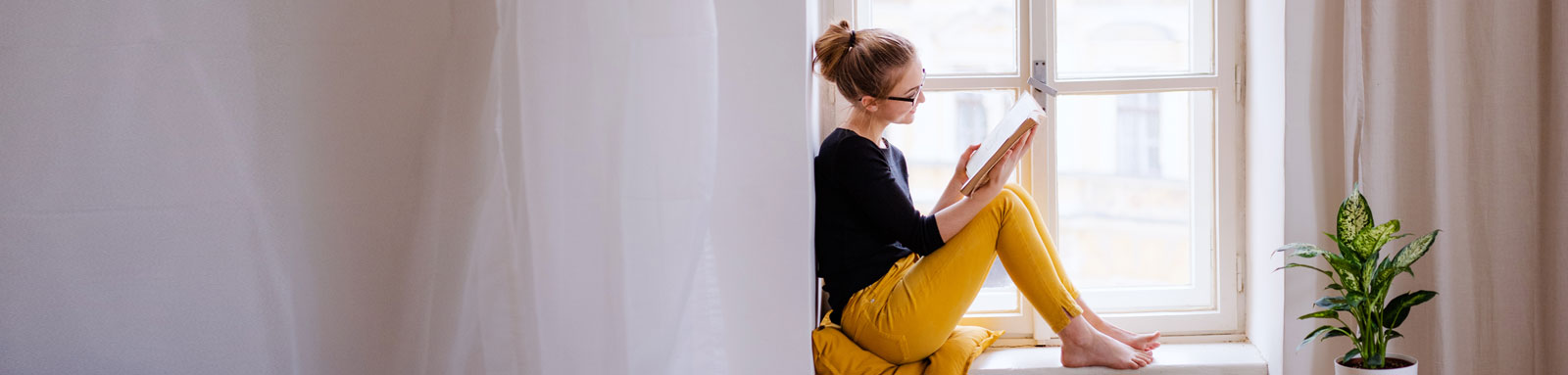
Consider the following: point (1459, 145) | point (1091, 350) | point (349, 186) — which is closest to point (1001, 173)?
point (1091, 350)

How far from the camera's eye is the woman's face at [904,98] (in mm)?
1529

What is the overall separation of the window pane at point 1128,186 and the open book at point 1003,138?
12.5 inches

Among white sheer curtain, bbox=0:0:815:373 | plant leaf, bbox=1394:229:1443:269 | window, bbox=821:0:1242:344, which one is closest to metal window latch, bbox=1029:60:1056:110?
window, bbox=821:0:1242:344

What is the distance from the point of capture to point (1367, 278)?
132 cm

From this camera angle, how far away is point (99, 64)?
0.69 m

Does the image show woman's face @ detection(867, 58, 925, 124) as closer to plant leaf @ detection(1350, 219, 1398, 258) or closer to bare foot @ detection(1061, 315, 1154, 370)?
bare foot @ detection(1061, 315, 1154, 370)

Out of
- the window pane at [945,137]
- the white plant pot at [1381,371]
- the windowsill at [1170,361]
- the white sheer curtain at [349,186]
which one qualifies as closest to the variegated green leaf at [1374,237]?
the white plant pot at [1381,371]

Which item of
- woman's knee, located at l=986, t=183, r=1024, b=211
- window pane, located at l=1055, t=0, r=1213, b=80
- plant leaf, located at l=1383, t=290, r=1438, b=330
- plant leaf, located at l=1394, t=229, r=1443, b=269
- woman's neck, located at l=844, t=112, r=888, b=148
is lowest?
plant leaf, located at l=1383, t=290, r=1438, b=330

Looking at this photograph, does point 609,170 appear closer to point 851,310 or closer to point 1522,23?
point 851,310

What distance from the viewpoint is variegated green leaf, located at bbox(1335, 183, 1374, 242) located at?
131cm

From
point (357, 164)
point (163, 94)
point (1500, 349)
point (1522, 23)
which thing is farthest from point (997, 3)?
point (163, 94)

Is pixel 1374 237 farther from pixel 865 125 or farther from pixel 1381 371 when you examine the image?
pixel 865 125

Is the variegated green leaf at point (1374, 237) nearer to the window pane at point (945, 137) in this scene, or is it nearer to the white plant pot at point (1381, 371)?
the white plant pot at point (1381, 371)

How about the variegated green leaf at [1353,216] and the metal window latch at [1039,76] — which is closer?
the variegated green leaf at [1353,216]
